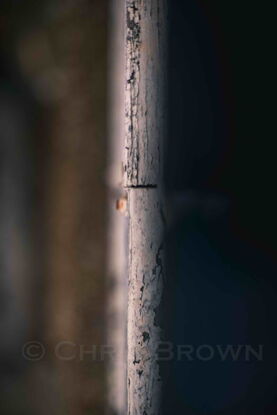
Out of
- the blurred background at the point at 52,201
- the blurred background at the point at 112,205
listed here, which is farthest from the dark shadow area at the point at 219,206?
the blurred background at the point at 52,201

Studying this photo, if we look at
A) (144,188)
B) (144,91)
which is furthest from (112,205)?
(144,91)

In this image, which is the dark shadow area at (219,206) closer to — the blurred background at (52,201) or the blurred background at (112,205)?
the blurred background at (112,205)

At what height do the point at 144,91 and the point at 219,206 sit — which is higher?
the point at 144,91

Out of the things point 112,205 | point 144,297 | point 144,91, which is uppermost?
point 144,91

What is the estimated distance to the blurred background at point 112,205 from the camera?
0.61 metres

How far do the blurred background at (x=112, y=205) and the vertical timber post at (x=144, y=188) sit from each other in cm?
2

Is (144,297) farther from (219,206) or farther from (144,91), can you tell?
(144,91)

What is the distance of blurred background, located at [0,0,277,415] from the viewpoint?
61cm

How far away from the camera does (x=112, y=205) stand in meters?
0.65

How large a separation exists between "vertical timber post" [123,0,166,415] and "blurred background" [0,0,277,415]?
2 centimetres

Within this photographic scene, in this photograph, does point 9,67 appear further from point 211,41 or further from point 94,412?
point 94,412

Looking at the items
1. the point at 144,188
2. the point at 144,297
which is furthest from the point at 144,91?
the point at 144,297

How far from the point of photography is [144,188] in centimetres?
62

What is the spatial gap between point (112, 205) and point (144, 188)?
0.18 ft
